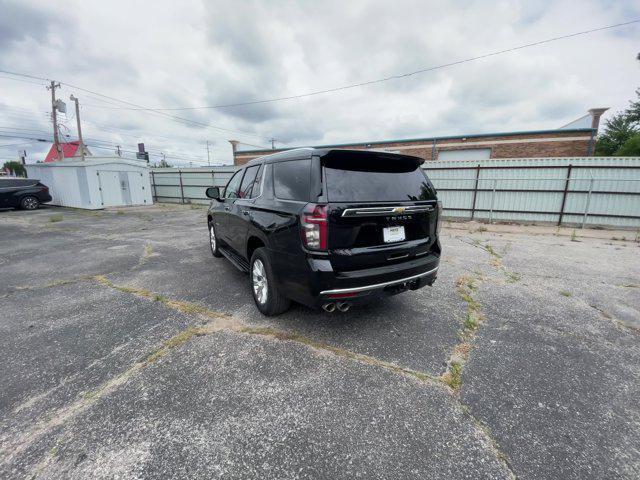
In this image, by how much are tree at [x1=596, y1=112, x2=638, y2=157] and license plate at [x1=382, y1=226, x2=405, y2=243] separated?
43.2 meters

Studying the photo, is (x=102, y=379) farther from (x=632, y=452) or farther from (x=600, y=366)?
(x=600, y=366)

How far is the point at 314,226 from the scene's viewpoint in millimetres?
2457

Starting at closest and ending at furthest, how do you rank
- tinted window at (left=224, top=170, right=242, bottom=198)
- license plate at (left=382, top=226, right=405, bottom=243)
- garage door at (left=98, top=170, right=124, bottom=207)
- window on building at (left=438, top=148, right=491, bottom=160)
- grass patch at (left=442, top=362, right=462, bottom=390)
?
grass patch at (left=442, top=362, right=462, bottom=390) < license plate at (left=382, top=226, right=405, bottom=243) < tinted window at (left=224, top=170, right=242, bottom=198) < garage door at (left=98, top=170, right=124, bottom=207) < window on building at (left=438, top=148, right=491, bottom=160)

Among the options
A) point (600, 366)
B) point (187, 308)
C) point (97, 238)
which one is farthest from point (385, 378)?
point (97, 238)

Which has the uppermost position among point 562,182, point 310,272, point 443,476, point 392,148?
point 392,148

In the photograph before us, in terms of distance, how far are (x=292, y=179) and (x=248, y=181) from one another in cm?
145

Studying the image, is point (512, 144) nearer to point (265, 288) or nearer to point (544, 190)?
point (544, 190)

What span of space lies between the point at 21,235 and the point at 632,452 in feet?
42.7

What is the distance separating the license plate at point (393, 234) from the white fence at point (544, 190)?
10173 millimetres

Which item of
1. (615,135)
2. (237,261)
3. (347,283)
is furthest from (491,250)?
(615,135)

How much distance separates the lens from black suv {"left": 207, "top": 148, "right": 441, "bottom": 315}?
2492mm

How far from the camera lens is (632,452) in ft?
5.69

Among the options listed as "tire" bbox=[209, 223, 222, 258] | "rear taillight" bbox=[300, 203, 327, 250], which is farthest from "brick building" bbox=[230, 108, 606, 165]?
"rear taillight" bbox=[300, 203, 327, 250]

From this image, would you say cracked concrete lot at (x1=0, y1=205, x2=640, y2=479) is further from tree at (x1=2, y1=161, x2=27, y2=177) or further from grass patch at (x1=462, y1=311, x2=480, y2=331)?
tree at (x1=2, y1=161, x2=27, y2=177)
